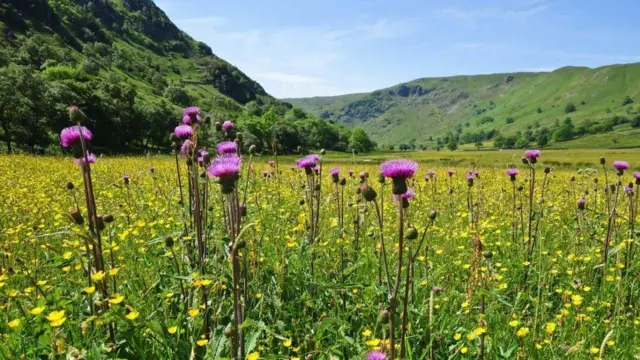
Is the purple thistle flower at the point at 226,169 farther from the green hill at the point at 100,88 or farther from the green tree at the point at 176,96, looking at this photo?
the green tree at the point at 176,96

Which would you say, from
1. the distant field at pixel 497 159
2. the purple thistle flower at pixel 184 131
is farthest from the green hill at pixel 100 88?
the distant field at pixel 497 159

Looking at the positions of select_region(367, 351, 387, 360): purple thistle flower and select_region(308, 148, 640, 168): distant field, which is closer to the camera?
select_region(367, 351, 387, 360): purple thistle flower

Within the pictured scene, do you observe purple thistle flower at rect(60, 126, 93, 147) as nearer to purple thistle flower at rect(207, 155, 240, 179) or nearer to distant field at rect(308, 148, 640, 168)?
purple thistle flower at rect(207, 155, 240, 179)

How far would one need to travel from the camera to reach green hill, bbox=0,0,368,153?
36094 millimetres

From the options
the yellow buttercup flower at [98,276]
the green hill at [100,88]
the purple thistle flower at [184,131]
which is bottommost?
the yellow buttercup flower at [98,276]

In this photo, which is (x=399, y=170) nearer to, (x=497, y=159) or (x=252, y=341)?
(x=252, y=341)

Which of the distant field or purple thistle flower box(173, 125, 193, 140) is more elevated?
purple thistle flower box(173, 125, 193, 140)

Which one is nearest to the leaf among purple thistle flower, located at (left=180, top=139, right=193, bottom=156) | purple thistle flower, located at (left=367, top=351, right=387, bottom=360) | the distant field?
purple thistle flower, located at (left=367, top=351, right=387, bottom=360)

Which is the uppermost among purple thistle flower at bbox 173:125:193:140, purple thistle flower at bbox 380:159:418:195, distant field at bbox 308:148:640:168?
purple thistle flower at bbox 173:125:193:140

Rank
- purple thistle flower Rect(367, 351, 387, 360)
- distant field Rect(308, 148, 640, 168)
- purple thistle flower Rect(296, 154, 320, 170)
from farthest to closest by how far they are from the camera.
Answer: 1. distant field Rect(308, 148, 640, 168)
2. purple thistle flower Rect(296, 154, 320, 170)
3. purple thistle flower Rect(367, 351, 387, 360)

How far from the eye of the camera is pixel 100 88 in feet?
185

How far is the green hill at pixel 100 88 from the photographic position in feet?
118

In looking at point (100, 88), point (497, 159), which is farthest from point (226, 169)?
point (100, 88)

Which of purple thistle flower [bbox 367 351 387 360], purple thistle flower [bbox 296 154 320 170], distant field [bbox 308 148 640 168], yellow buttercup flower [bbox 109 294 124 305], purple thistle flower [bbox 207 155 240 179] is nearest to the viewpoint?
purple thistle flower [bbox 367 351 387 360]
